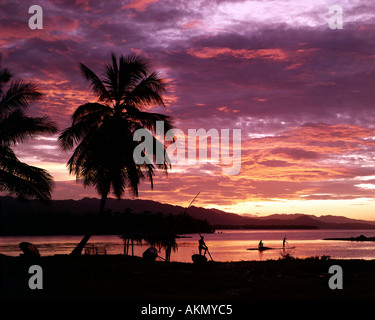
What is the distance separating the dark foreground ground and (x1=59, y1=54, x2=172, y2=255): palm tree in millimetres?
5282

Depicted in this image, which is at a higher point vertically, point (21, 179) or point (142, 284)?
point (21, 179)

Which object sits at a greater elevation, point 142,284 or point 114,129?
point 114,129

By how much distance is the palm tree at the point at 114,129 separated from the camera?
24.4 m

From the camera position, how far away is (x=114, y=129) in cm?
2455

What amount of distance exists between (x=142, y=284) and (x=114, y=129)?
11491 millimetres

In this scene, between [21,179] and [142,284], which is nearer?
[142,284]

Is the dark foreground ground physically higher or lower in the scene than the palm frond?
lower

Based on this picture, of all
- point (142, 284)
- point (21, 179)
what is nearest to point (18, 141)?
point (21, 179)

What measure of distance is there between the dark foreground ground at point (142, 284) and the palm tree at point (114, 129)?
5282 mm

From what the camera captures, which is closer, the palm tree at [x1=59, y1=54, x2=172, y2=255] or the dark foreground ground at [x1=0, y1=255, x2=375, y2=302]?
the dark foreground ground at [x1=0, y1=255, x2=375, y2=302]

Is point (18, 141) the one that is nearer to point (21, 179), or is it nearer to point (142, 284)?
point (21, 179)

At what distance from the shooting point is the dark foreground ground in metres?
13.8

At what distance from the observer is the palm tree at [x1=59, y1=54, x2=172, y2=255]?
24422 mm
